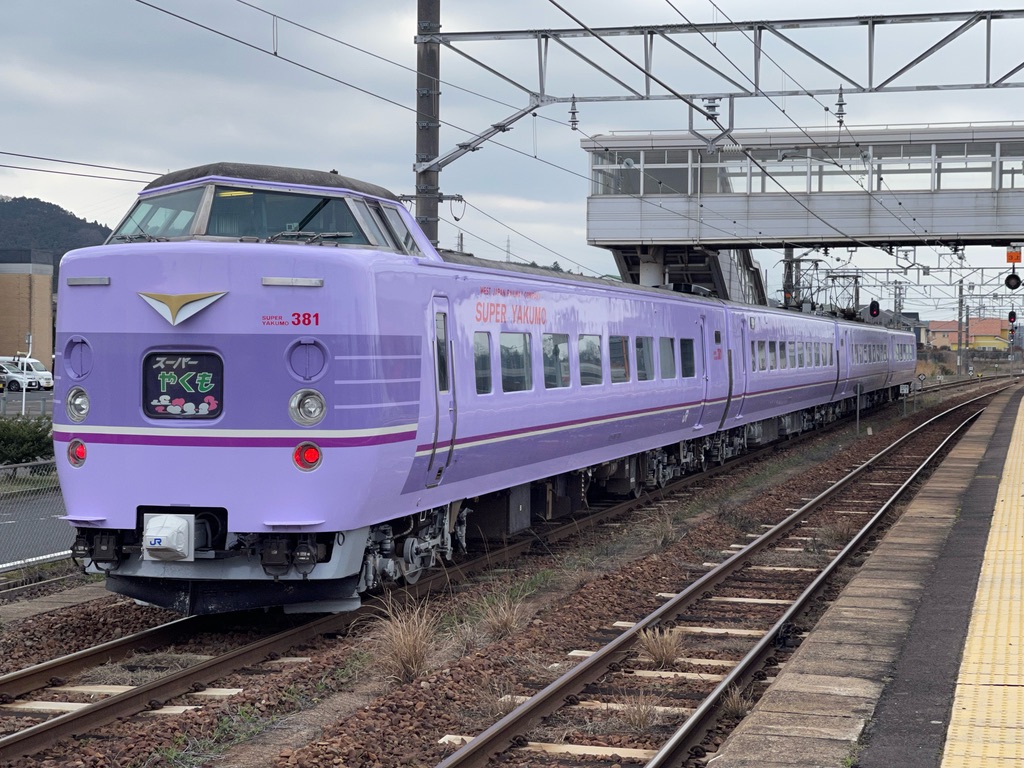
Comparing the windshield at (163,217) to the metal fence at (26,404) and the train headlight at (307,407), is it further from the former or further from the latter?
the metal fence at (26,404)

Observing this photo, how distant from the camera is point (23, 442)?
71.4 ft

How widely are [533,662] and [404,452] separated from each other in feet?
6.57

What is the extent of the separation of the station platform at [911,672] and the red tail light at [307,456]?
3527 millimetres

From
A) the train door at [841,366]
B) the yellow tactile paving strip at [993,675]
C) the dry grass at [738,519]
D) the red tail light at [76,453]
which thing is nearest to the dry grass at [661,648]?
the yellow tactile paving strip at [993,675]

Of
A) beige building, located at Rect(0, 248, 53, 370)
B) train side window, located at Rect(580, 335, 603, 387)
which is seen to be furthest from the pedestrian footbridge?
beige building, located at Rect(0, 248, 53, 370)

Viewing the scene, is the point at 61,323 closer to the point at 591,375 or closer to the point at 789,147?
the point at 591,375

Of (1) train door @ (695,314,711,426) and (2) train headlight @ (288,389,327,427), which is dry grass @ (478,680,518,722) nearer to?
(2) train headlight @ (288,389,327,427)

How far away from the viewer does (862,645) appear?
9.37 metres

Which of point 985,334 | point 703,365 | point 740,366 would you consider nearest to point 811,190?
point 740,366

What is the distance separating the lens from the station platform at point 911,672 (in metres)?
6.73

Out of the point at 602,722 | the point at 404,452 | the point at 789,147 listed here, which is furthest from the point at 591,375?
the point at 789,147

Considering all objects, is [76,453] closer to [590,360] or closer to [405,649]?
[405,649]

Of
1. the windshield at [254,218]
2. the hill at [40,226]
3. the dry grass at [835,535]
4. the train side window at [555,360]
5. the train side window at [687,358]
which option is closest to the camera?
the windshield at [254,218]

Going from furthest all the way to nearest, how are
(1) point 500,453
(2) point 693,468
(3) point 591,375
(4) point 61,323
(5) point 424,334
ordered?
(2) point 693,468 < (3) point 591,375 < (1) point 500,453 < (5) point 424,334 < (4) point 61,323
